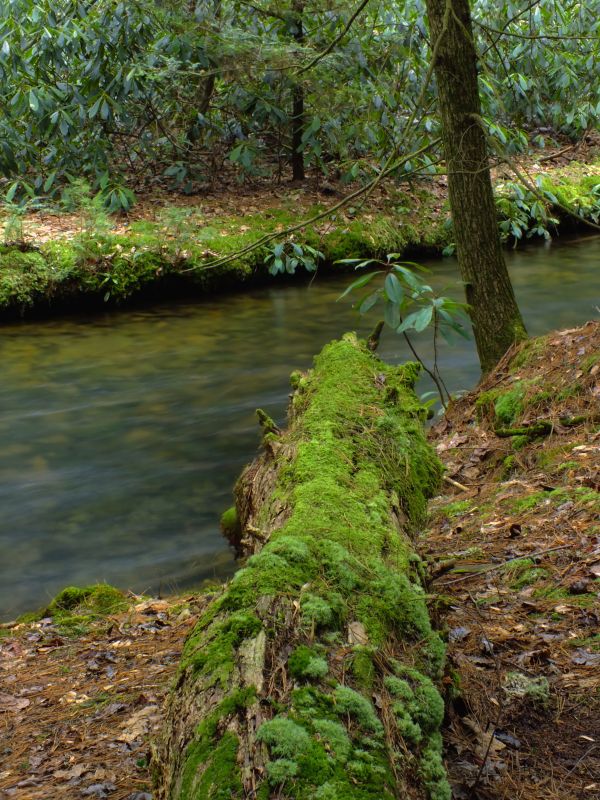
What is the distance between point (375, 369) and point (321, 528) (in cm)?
231

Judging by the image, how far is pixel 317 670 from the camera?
2096 mm

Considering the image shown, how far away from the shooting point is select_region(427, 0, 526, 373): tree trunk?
5.94 metres

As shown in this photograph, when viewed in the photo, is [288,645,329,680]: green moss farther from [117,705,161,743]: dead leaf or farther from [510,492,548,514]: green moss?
[510,492,548,514]: green moss

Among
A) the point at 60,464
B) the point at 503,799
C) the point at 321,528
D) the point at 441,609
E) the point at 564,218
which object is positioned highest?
the point at 564,218

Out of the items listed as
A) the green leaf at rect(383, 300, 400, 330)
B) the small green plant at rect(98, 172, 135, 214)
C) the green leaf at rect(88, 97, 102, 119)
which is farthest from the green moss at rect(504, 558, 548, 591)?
the green leaf at rect(88, 97, 102, 119)

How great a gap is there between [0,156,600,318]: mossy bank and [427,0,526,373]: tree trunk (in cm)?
466

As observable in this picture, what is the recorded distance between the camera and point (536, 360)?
625cm

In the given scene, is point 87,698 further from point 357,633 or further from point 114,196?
point 114,196

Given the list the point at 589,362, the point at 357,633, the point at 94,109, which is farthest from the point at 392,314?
the point at 94,109

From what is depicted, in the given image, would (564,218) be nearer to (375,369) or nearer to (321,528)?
(375,369)

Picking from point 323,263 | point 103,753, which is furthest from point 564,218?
point 103,753

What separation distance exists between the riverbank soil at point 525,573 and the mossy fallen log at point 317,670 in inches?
10.0

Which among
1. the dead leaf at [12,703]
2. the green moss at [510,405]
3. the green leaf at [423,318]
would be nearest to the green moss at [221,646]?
the dead leaf at [12,703]

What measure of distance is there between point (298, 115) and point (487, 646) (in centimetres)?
1289
